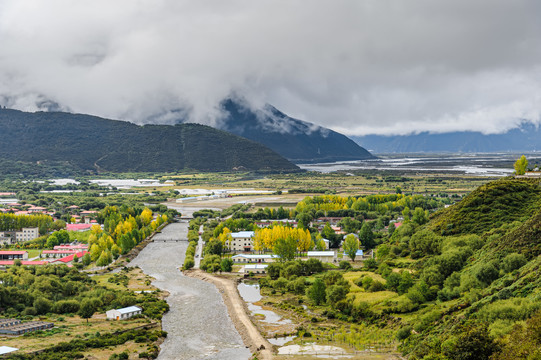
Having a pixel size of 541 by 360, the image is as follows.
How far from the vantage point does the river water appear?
4041 cm

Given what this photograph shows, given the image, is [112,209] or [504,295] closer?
[504,295]

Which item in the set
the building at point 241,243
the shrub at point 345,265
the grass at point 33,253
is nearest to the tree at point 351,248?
the shrub at point 345,265

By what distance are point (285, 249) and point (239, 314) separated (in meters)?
19.6

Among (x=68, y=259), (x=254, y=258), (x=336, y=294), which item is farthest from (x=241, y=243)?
(x=336, y=294)

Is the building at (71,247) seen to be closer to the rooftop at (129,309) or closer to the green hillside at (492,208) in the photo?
the rooftop at (129,309)

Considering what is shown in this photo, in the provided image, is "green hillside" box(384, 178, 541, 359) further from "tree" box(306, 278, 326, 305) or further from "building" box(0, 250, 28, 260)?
"building" box(0, 250, 28, 260)

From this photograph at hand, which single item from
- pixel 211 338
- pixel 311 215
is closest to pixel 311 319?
pixel 211 338

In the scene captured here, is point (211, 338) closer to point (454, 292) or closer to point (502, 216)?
point (454, 292)

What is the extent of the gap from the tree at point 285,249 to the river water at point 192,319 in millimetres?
10794

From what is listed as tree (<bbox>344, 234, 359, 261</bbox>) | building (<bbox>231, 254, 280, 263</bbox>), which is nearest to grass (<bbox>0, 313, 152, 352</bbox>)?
building (<bbox>231, 254, 280, 263</bbox>)

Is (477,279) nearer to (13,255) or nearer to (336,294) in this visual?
(336,294)

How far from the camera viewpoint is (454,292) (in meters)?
43.4

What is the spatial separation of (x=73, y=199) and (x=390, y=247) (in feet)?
306

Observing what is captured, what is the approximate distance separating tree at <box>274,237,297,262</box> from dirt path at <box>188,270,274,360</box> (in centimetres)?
839
